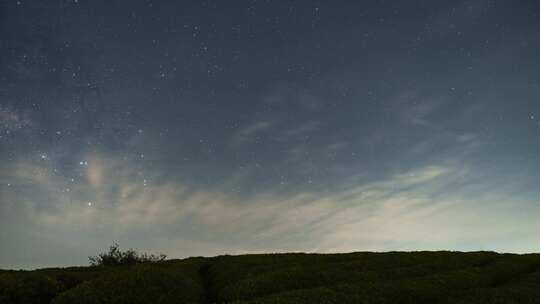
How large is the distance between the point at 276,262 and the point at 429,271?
13335 millimetres

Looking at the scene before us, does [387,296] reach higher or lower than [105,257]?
lower

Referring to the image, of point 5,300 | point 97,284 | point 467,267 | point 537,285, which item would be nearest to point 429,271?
point 467,267

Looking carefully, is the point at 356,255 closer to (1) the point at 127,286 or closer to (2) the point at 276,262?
(2) the point at 276,262

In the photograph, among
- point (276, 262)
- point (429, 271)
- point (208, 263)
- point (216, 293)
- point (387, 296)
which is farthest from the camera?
point (208, 263)

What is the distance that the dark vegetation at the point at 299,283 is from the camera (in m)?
30.2

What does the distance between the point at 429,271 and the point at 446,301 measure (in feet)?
34.5

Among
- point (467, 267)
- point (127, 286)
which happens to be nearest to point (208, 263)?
point (127, 286)

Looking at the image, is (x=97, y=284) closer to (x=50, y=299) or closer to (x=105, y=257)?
Result: (x=50, y=299)

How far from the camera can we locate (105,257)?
209ft

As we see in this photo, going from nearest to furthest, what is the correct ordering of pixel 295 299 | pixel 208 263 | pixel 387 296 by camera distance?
pixel 295 299 < pixel 387 296 < pixel 208 263

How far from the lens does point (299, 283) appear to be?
34844mm

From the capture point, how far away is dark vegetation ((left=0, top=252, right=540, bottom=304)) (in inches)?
1190

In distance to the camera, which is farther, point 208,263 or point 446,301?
point 208,263

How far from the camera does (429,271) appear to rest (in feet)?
130
